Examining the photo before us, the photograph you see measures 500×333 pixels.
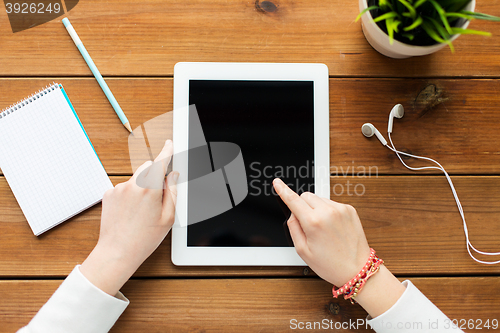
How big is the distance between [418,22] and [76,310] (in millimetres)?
803

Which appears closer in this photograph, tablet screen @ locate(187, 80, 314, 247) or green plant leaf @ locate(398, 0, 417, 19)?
green plant leaf @ locate(398, 0, 417, 19)

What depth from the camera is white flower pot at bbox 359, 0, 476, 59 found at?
1.92ft

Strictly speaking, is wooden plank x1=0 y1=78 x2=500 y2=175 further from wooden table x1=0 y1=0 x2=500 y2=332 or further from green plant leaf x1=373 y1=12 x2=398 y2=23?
green plant leaf x1=373 y1=12 x2=398 y2=23

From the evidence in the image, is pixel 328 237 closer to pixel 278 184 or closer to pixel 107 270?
pixel 278 184

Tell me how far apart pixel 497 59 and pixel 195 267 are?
0.83 m

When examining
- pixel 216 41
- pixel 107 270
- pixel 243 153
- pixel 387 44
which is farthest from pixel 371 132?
pixel 107 270

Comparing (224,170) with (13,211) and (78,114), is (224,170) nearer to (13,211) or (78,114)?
(78,114)

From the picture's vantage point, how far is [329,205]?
2.00 feet

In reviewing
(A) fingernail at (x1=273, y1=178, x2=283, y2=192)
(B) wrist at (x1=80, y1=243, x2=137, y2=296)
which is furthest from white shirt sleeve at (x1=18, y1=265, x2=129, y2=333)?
(A) fingernail at (x1=273, y1=178, x2=283, y2=192)

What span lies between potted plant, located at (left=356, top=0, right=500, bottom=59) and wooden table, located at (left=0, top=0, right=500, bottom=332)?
3.8 inches

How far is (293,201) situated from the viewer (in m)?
0.61

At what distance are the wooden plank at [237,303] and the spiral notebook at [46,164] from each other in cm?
16

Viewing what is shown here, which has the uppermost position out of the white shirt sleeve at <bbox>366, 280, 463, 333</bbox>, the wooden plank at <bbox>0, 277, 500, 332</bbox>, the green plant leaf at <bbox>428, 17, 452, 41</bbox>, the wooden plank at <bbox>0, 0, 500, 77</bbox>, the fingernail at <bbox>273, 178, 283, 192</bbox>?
the green plant leaf at <bbox>428, 17, 452, 41</bbox>

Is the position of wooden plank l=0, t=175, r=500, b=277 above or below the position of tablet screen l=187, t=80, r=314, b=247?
below
